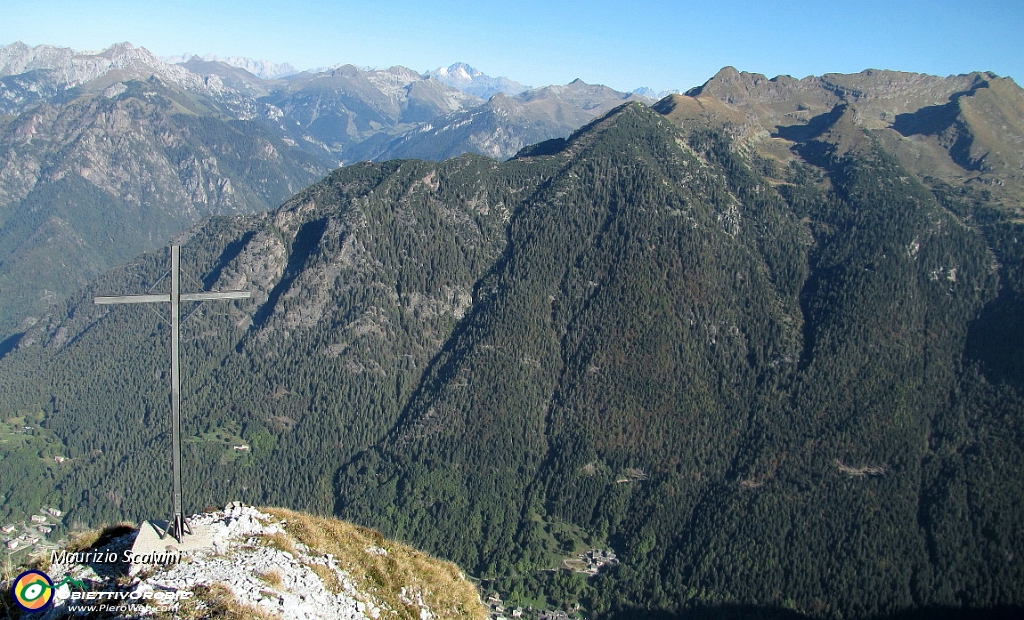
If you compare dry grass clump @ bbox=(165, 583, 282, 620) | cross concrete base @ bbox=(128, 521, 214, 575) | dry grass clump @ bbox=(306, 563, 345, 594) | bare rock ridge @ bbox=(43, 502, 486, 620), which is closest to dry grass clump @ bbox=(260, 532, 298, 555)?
bare rock ridge @ bbox=(43, 502, 486, 620)

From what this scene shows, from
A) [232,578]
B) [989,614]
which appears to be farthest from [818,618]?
[232,578]

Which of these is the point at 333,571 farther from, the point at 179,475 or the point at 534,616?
the point at 534,616

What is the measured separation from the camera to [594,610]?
7854 inches

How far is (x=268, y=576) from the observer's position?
32906 millimetres

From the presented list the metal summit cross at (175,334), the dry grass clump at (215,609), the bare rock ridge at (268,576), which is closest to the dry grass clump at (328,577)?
the bare rock ridge at (268,576)

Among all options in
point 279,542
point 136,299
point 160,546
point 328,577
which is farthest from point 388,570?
point 136,299

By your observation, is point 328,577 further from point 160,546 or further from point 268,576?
point 160,546

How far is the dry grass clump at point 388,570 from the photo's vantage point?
3734 cm

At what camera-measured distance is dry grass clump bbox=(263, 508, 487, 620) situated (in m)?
37.3

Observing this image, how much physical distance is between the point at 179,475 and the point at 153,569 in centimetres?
576

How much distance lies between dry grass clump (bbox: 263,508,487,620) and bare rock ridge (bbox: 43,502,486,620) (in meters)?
0.06

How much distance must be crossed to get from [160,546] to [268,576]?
18.3 ft

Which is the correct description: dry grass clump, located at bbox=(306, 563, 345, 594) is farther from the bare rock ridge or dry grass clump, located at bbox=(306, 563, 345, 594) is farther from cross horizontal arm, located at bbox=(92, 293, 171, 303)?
cross horizontal arm, located at bbox=(92, 293, 171, 303)

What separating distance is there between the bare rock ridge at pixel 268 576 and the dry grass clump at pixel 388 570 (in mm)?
64
